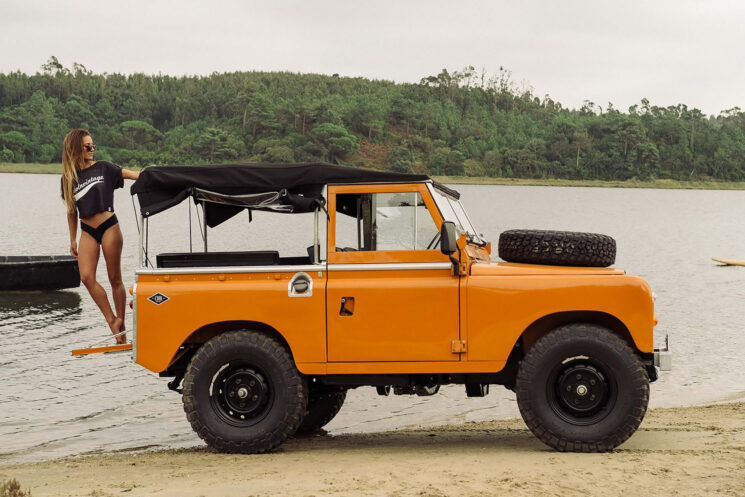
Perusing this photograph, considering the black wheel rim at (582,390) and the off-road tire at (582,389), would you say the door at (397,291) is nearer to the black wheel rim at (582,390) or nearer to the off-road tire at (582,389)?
the off-road tire at (582,389)

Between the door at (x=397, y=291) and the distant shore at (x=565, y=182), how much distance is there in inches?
5395

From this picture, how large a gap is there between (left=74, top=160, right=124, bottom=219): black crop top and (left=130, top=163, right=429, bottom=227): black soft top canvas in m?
0.64

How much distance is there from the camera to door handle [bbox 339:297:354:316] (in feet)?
25.5

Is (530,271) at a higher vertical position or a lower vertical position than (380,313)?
higher

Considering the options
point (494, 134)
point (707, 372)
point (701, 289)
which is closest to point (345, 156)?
point (494, 134)

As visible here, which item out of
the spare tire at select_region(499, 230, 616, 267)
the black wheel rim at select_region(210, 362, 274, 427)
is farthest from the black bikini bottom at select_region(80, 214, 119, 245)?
the spare tire at select_region(499, 230, 616, 267)

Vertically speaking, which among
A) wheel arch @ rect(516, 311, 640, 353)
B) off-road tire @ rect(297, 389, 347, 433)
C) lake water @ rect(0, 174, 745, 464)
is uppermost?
wheel arch @ rect(516, 311, 640, 353)

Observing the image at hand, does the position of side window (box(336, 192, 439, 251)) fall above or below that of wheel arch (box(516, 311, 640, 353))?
above

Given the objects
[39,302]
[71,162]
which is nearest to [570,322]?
[71,162]

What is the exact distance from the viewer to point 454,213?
8.38 m

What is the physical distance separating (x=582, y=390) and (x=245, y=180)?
11.1 ft

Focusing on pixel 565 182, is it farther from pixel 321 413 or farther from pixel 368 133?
pixel 321 413

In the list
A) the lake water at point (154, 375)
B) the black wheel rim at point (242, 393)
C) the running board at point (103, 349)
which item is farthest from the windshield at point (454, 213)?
the running board at point (103, 349)

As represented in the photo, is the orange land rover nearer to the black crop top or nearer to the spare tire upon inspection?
the spare tire
